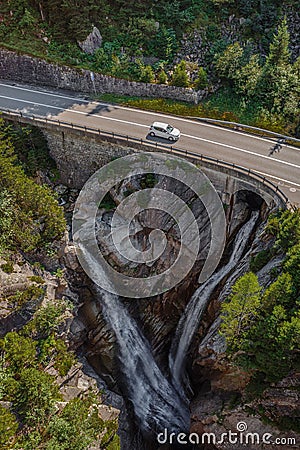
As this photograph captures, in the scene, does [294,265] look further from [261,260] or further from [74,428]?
[74,428]

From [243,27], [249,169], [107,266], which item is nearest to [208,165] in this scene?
[249,169]

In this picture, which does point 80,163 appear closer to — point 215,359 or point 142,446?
point 215,359

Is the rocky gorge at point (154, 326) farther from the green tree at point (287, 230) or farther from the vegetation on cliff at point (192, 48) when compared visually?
the vegetation on cliff at point (192, 48)

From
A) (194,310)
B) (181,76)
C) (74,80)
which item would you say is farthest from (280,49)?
(194,310)

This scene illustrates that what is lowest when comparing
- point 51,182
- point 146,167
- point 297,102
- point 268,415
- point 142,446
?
point 142,446

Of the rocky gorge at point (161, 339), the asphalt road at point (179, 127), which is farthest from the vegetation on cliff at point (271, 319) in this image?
the asphalt road at point (179, 127)

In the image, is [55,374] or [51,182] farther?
[51,182]

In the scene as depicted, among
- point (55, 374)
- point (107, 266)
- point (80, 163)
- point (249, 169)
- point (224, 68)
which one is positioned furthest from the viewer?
point (224, 68)
